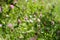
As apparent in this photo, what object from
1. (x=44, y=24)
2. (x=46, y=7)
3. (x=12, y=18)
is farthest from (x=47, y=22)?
(x=12, y=18)

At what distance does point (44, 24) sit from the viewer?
17.0 ft

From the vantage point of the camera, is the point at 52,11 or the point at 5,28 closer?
the point at 5,28

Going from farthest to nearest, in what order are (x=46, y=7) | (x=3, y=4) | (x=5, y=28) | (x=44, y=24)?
(x=46, y=7)
(x=44, y=24)
(x=3, y=4)
(x=5, y=28)

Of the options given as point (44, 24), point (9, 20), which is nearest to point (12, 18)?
point (9, 20)

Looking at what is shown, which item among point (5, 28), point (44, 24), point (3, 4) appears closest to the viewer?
point (5, 28)

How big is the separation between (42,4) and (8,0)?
3.45 ft

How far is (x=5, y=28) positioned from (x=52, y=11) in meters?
1.53

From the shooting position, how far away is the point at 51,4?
566 cm

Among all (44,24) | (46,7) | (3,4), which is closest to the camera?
(3,4)

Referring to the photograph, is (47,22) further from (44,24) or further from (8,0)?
(8,0)

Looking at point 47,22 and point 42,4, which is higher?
point 42,4

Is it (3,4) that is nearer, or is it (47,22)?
(3,4)

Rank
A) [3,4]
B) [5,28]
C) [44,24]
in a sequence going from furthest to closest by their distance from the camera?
[44,24] → [3,4] → [5,28]

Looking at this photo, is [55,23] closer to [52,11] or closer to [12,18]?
[52,11]
